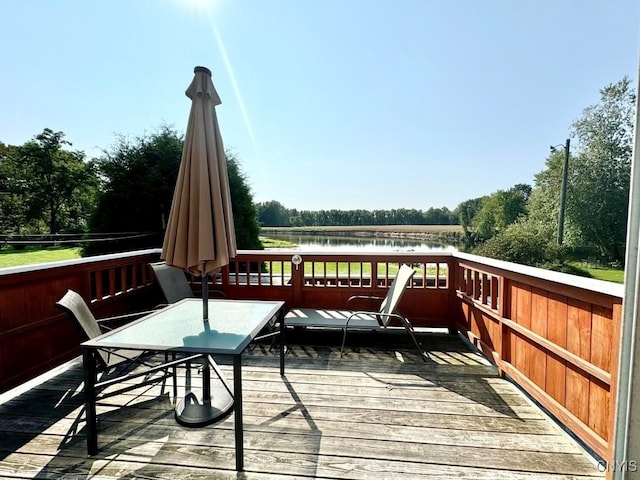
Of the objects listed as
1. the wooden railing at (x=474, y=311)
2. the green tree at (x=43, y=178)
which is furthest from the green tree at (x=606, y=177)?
the green tree at (x=43, y=178)

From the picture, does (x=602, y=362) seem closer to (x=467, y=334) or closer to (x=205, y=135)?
(x=467, y=334)

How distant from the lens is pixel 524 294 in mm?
2574

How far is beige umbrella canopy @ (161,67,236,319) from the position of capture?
7.20ft

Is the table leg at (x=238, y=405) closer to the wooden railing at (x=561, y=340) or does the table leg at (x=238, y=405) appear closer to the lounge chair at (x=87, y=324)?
the lounge chair at (x=87, y=324)

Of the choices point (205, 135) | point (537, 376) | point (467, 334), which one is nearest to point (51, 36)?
point (205, 135)

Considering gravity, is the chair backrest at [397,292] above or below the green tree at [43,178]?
below

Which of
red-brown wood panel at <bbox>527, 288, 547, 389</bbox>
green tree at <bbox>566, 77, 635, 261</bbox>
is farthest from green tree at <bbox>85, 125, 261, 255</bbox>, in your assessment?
green tree at <bbox>566, 77, 635, 261</bbox>

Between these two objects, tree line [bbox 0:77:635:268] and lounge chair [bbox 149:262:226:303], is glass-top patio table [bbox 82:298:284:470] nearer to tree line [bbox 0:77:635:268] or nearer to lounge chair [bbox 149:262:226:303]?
lounge chair [bbox 149:262:226:303]

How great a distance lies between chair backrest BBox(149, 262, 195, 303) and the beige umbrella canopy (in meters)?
1.57

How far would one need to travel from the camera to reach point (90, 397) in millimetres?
1863

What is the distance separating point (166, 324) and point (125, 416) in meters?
0.69

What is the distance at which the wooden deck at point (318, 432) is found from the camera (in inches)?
70.0

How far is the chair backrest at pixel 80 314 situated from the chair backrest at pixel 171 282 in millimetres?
1349

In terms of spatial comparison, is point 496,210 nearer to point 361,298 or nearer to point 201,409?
point 361,298
